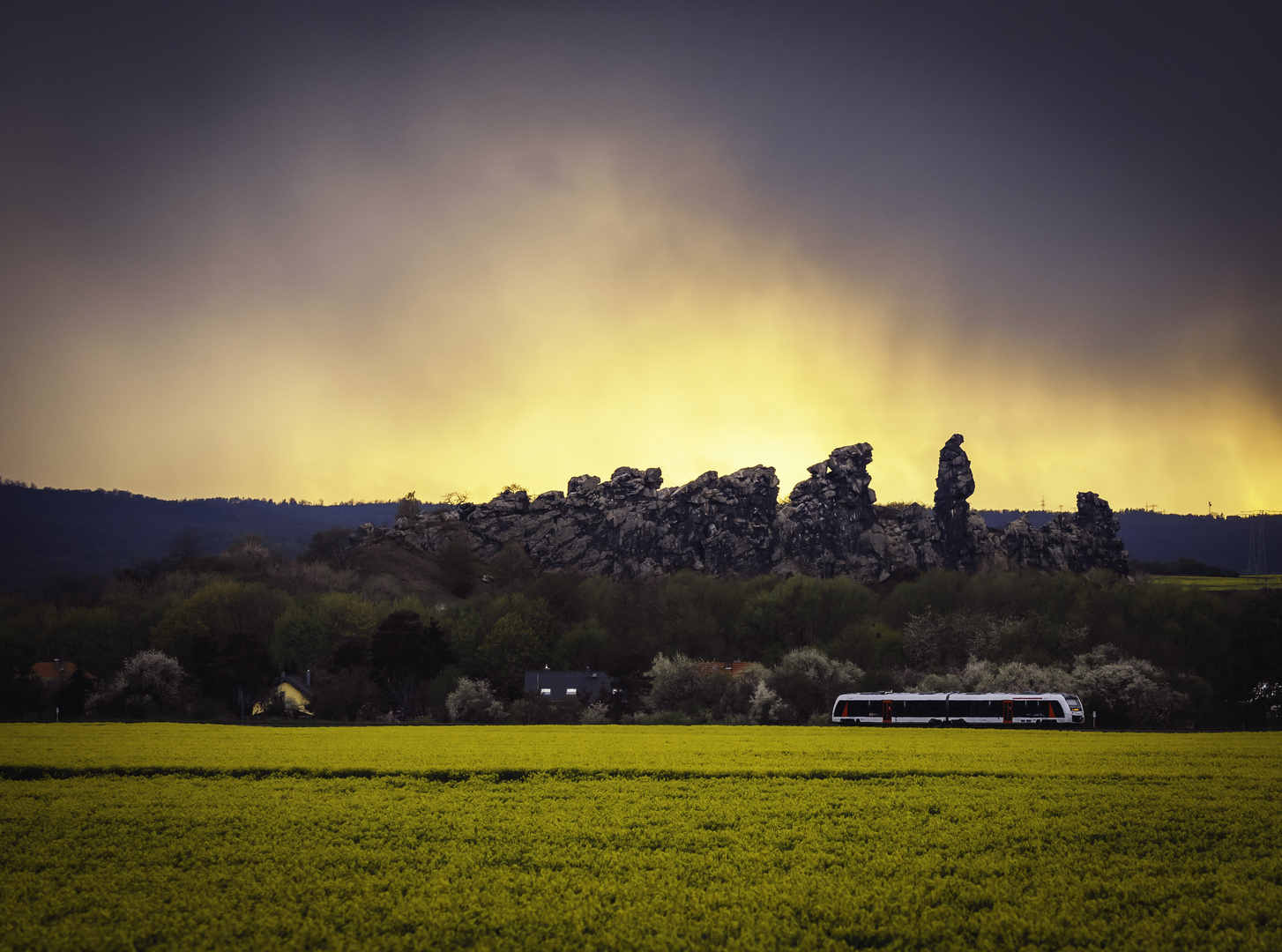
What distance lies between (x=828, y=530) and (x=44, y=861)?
178m

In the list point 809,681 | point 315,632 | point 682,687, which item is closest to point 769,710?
point 809,681

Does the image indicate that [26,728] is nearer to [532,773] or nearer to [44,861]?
[532,773]

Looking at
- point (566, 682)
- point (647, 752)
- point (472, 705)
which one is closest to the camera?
point (647, 752)

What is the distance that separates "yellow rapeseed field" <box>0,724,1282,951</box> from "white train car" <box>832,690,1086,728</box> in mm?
24788

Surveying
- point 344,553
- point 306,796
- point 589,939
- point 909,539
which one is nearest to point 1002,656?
point 306,796

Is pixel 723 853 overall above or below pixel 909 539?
below

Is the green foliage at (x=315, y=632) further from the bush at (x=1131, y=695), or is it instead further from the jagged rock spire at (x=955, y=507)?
the jagged rock spire at (x=955, y=507)

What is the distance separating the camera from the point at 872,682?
3570 inches

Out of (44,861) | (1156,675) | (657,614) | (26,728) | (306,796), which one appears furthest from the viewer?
(657,614)

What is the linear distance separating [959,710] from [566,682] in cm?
5255

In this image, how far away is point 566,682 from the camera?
357 feet

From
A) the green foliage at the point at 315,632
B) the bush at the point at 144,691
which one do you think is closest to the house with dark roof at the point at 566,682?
the green foliage at the point at 315,632

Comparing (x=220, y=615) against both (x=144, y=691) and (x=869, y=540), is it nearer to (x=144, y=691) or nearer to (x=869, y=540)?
(x=144, y=691)

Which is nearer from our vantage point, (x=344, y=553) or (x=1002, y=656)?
(x=1002, y=656)
